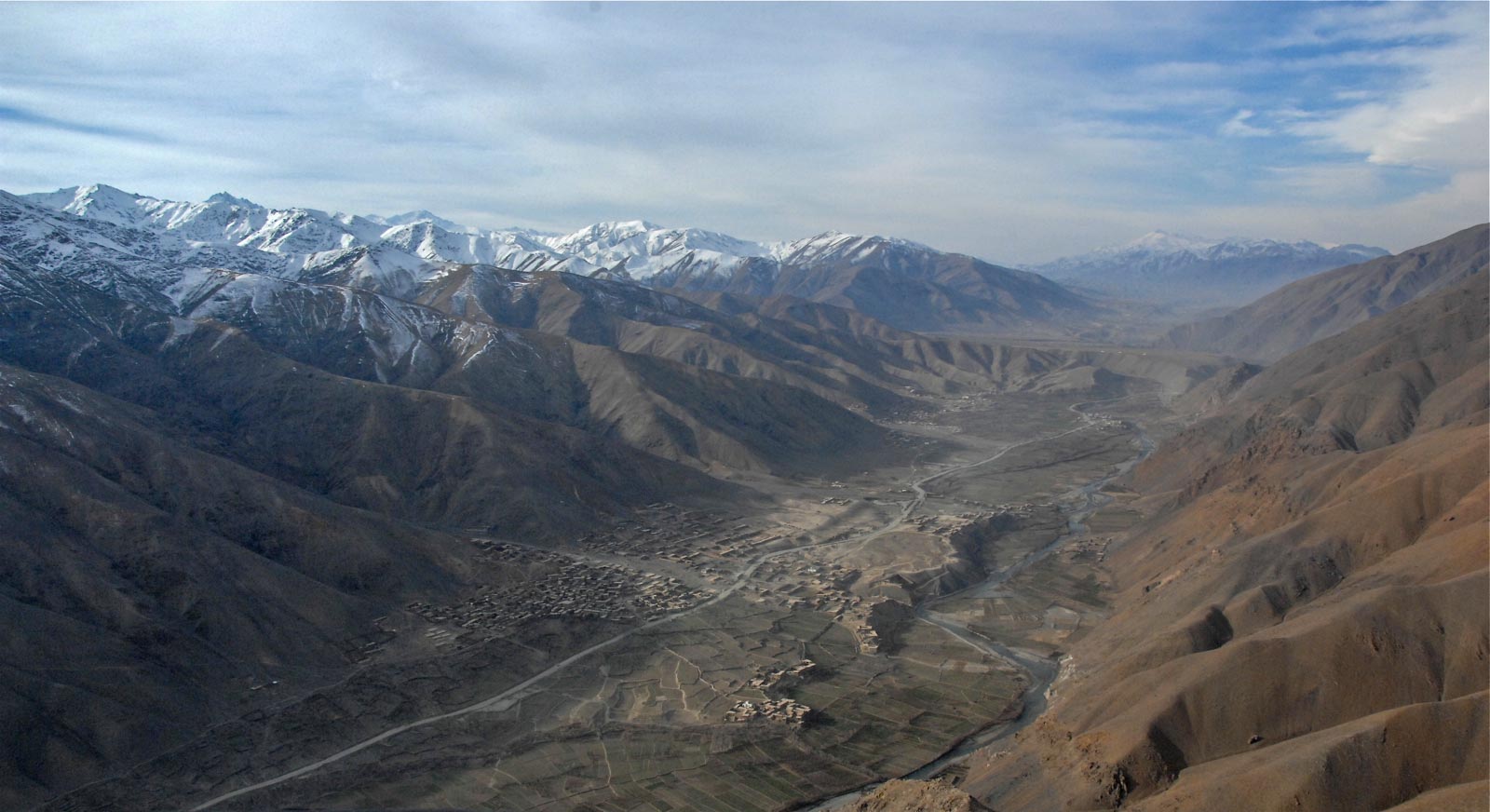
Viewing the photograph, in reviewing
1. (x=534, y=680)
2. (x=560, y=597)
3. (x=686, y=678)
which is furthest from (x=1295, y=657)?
(x=560, y=597)

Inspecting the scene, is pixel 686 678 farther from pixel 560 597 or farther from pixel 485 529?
pixel 485 529

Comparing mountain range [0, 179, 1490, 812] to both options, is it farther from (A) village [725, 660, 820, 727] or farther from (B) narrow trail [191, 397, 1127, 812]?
(A) village [725, 660, 820, 727]

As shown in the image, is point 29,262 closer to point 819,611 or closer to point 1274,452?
point 819,611

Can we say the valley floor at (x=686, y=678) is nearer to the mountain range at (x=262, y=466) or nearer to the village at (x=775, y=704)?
the village at (x=775, y=704)

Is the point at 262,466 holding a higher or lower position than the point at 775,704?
higher

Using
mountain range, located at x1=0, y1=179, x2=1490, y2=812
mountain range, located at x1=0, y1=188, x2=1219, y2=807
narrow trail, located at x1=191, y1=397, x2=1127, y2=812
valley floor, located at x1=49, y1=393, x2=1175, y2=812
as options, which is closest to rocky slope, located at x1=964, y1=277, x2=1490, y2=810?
mountain range, located at x1=0, y1=179, x2=1490, y2=812

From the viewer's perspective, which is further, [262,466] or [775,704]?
[262,466]
